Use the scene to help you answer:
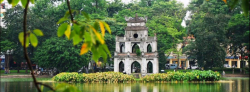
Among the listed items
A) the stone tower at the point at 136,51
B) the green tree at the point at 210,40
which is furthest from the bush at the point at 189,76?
Answer: the green tree at the point at 210,40

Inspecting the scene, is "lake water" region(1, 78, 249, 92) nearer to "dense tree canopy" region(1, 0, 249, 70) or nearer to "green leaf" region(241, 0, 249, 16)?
"dense tree canopy" region(1, 0, 249, 70)

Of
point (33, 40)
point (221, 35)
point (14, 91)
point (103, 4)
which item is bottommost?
point (14, 91)

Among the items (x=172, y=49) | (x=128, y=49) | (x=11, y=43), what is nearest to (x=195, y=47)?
(x=172, y=49)

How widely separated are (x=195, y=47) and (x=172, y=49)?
2.49m

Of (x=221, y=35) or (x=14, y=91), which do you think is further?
(x=221, y=35)

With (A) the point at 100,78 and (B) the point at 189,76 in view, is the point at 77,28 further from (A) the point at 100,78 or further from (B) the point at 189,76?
(B) the point at 189,76

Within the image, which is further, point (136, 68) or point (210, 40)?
point (136, 68)


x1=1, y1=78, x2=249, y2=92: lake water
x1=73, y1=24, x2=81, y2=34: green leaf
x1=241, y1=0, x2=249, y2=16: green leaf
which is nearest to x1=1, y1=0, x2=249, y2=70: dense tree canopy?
x1=1, y1=78, x2=249, y2=92: lake water

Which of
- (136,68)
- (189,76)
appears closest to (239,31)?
(136,68)

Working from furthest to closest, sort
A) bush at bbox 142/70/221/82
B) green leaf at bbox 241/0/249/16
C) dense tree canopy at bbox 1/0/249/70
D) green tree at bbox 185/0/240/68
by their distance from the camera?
1. dense tree canopy at bbox 1/0/249/70
2. green tree at bbox 185/0/240/68
3. bush at bbox 142/70/221/82
4. green leaf at bbox 241/0/249/16

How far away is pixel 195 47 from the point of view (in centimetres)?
4309

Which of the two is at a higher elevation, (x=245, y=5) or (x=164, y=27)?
(x=164, y=27)

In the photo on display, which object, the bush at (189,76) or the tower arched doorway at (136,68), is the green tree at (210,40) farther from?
the bush at (189,76)

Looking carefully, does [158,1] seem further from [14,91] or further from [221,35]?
[14,91]
